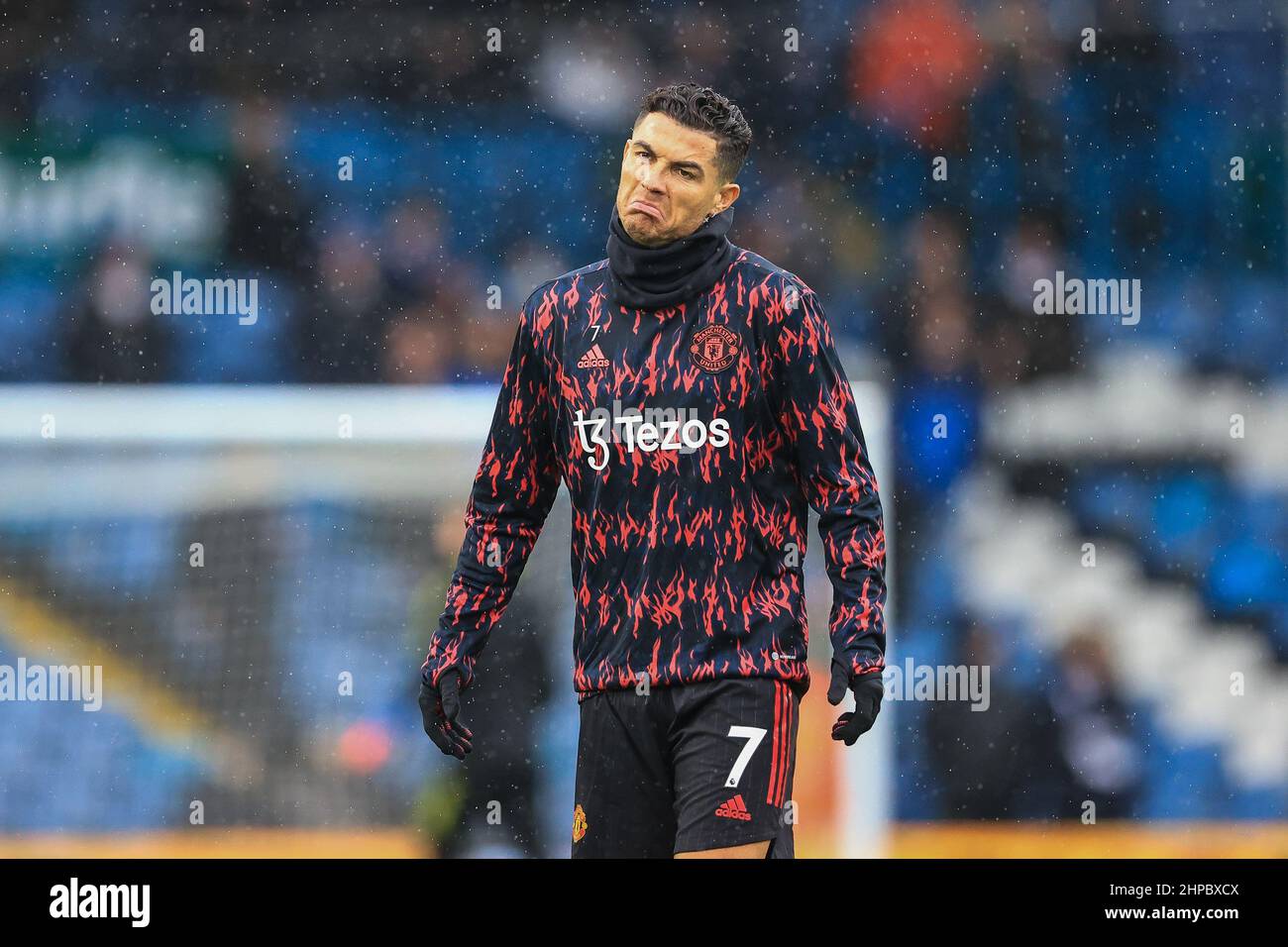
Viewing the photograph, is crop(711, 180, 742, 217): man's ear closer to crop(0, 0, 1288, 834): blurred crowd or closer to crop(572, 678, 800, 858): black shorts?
crop(572, 678, 800, 858): black shorts

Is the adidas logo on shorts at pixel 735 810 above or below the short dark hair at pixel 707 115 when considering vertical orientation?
below

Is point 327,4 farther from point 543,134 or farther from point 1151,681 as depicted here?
point 1151,681

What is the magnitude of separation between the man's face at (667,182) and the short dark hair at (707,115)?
0.6 inches

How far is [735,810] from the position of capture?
11.7ft

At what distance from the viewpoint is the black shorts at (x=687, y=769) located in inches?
141

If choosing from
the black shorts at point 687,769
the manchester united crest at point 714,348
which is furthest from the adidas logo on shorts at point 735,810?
the manchester united crest at point 714,348

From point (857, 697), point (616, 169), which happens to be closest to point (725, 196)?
point (857, 697)

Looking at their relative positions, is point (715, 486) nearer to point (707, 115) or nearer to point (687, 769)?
point (687, 769)

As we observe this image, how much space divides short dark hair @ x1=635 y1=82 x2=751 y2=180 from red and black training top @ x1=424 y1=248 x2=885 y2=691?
23cm

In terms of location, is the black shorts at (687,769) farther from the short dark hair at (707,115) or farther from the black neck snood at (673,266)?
the short dark hair at (707,115)

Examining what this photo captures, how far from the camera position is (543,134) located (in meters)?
6.96

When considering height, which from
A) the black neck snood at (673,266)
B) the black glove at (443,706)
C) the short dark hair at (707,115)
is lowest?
the black glove at (443,706)

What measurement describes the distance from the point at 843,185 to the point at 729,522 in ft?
11.4
